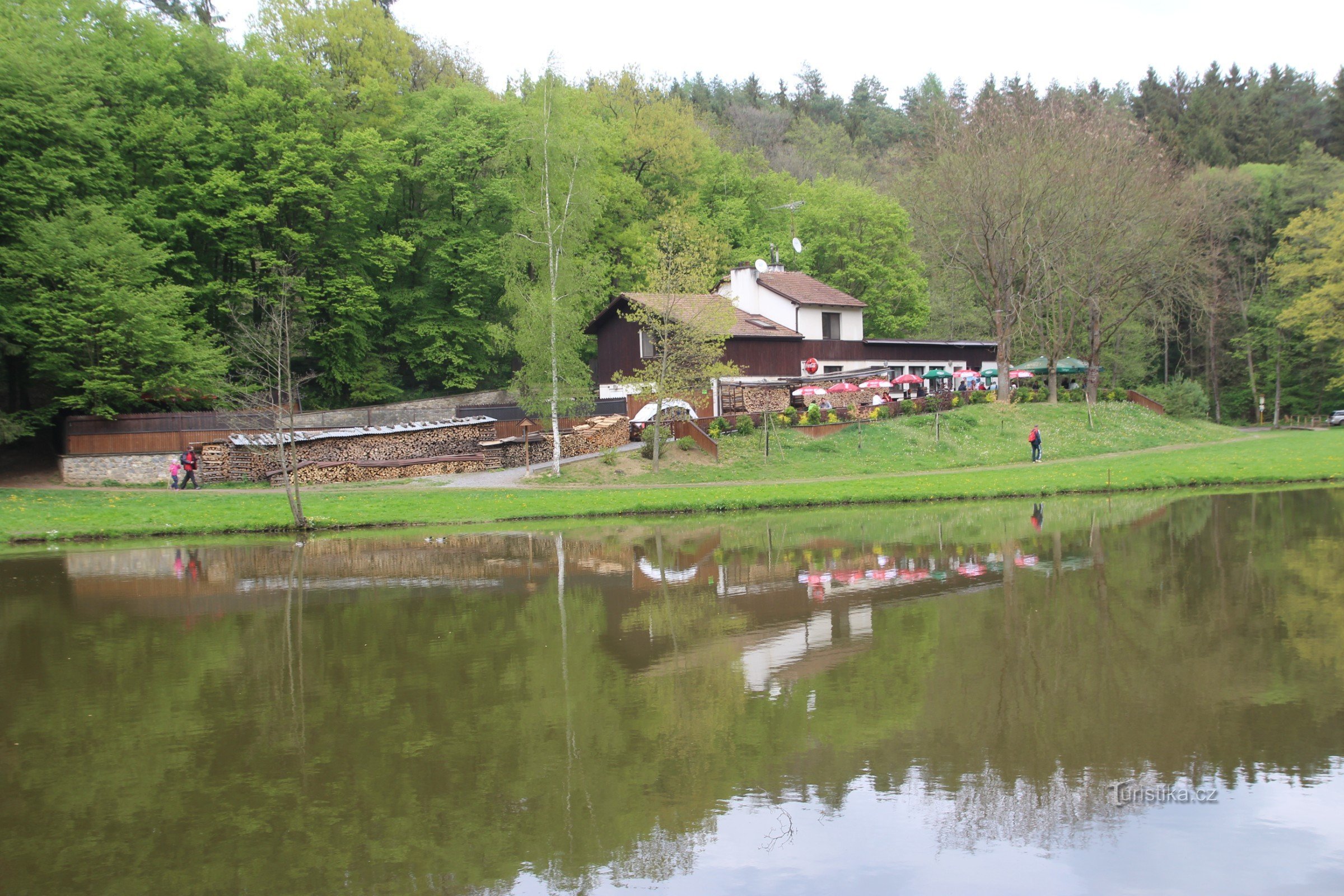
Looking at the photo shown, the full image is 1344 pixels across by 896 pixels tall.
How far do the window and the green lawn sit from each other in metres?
9.34

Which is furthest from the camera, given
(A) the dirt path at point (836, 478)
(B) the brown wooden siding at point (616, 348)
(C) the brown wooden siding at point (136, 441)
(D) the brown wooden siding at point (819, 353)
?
(D) the brown wooden siding at point (819, 353)

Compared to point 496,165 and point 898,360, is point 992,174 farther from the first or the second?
point 496,165

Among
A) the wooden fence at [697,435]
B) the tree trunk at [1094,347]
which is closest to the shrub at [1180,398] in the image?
the tree trunk at [1094,347]

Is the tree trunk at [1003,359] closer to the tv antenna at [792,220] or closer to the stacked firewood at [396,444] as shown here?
the tv antenna at [792,220]

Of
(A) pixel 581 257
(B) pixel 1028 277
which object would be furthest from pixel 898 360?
(A) pixel 581 257

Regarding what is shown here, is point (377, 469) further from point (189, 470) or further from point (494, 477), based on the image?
point (189, 470)

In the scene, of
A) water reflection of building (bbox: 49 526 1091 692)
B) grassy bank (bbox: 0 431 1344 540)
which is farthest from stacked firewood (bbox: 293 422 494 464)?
water reflection of building (bbox: 49 526 1091 692)

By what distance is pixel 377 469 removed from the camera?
3650cm

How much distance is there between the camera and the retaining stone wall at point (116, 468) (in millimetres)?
→ 35750

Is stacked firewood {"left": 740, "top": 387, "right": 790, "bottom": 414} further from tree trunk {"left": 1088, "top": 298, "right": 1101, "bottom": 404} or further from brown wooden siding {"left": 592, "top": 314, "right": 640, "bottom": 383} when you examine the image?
tree trunk {"left": 1088, "top": 298, "right": 1101, "bottom": 404}

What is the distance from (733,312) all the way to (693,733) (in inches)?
1240

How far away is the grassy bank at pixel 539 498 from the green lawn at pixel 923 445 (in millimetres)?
2157

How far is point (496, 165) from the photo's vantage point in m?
49.0

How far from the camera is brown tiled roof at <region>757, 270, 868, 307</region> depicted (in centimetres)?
4959
